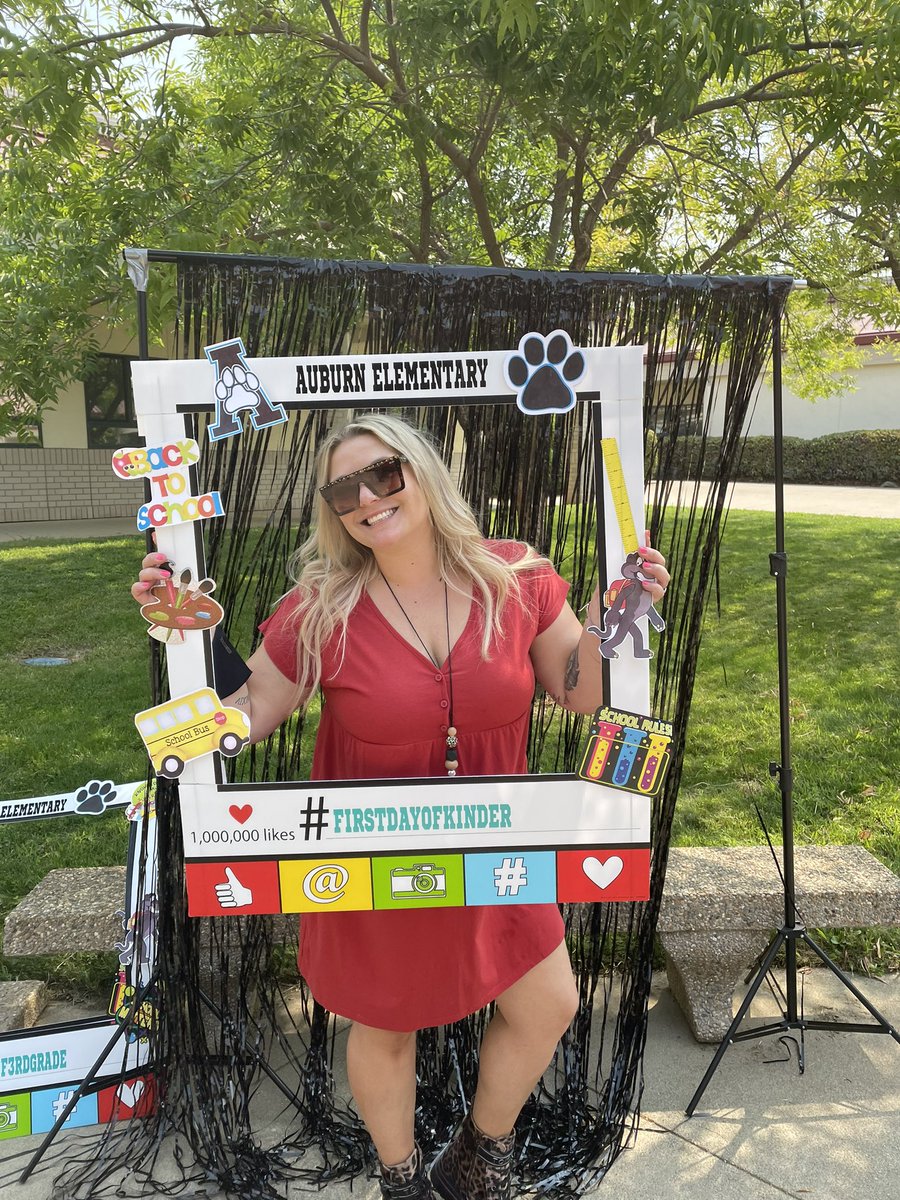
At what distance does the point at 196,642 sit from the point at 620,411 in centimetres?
103

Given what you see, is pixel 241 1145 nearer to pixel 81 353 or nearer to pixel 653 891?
pixel 653 891

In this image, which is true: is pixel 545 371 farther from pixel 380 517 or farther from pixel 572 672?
pixel 572 672

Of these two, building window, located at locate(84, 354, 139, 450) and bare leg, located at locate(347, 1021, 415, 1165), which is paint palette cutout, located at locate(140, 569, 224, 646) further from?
building window, located at locate(84, 354, 139, 450)

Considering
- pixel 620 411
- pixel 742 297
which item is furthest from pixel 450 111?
pixel 620 411

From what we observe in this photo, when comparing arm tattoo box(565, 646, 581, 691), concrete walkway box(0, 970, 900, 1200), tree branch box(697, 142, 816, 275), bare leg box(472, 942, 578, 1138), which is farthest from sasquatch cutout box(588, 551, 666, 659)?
tree branch box(697, 142, 816, 275)

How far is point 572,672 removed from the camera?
2021 millimetres

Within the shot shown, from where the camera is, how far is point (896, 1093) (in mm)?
2451

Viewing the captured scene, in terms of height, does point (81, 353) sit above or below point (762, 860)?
above

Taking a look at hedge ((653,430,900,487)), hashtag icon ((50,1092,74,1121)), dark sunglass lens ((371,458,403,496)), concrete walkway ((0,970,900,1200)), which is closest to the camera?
dark sunglass lens ((371,458,403,496))

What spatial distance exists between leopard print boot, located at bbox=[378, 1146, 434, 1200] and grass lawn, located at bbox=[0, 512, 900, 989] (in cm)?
143

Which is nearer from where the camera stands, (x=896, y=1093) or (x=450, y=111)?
(x=896, y=1093)

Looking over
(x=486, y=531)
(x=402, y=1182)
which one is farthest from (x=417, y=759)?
(x=402, y=1182)

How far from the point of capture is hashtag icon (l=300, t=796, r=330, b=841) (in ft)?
6.22

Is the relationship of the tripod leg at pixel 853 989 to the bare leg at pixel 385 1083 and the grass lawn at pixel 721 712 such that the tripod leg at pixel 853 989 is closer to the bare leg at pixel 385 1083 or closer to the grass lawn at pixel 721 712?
the grass lawn at pixel 721 712
